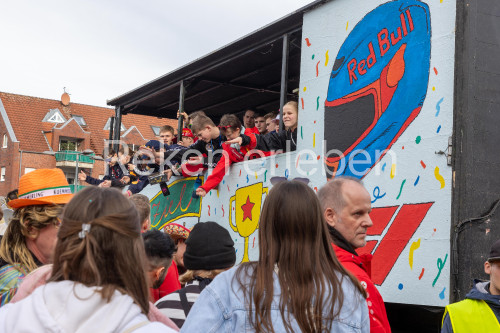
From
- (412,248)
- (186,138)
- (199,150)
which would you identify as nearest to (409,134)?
(412,248)

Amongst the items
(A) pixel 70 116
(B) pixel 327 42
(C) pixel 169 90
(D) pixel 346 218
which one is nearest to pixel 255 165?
(B) pixel 327 42

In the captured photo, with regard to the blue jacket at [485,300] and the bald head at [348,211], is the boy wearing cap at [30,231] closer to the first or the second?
the bald head at [348,211]

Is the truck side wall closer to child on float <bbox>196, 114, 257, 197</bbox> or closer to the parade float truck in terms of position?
the parade float truck

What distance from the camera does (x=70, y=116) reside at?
171 feet

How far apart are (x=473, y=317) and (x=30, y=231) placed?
2.36 meters

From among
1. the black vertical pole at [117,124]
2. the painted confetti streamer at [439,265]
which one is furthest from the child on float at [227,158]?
the black vertical pole at [117,124]

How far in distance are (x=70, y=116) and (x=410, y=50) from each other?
164ft

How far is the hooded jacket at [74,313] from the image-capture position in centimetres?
175

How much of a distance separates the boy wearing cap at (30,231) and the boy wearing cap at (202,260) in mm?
635

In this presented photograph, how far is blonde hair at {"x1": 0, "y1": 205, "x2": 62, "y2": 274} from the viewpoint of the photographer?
9.19 ft

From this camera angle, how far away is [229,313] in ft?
7.02

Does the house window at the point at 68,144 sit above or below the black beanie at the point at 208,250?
above

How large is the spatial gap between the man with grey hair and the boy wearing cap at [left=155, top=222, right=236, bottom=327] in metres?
0.57

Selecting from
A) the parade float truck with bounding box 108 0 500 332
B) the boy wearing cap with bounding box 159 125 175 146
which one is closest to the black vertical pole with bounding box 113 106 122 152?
the boy wearing cap with bounding box 159 125 175 146
